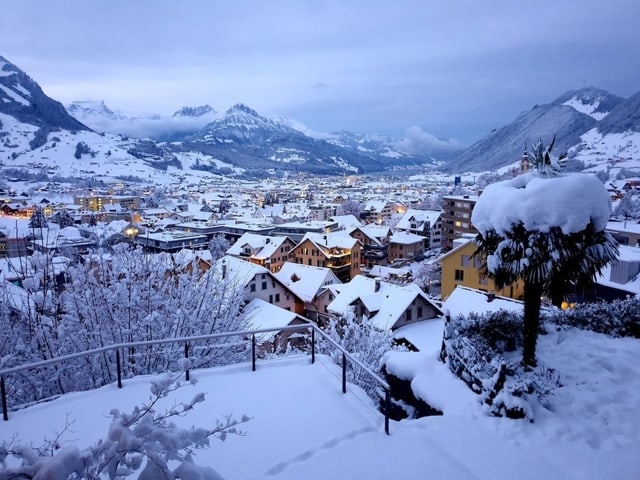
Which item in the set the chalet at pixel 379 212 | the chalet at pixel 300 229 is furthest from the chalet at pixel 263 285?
the chalet at pixel 379 212

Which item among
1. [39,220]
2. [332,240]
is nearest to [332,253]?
[332,240]

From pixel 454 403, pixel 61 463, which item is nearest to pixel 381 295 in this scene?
pixel 454 403

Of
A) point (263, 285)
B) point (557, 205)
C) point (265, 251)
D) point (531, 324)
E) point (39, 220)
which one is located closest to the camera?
point (557, 205)

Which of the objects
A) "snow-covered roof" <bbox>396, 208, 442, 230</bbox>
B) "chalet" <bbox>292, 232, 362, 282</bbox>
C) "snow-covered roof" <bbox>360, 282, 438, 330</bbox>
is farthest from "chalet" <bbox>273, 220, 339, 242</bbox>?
"snow-covered roof" <bbox>360, 282, 438, 330</bbox>

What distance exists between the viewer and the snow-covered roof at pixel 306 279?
113ft

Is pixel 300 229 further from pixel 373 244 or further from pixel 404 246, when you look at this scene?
pixel 404 246

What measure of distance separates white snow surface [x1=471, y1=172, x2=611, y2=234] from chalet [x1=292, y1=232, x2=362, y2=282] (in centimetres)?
4405

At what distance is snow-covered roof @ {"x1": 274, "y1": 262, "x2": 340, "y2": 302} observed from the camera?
34.4 meters

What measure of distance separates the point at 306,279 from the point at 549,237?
30037 millimetres

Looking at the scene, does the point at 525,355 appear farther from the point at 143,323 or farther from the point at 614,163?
the point at 614,163

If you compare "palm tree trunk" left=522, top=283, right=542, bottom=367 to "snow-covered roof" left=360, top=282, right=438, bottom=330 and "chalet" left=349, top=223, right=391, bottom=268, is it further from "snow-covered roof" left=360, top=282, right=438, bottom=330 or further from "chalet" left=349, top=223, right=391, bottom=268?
"chalet" left=349, top=223, right=391, bottom=268

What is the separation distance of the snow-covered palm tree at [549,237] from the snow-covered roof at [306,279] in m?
26.6

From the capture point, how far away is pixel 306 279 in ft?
118

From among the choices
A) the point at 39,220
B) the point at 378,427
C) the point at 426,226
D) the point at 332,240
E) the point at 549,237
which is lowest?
the point at 426,226
